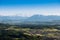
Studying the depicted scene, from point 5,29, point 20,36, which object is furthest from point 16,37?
point 5,29

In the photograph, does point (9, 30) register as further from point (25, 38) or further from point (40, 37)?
point (40, 37)

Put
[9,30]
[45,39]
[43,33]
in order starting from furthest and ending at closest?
1. [9,30]
2. [43,33]
3. [45,39]

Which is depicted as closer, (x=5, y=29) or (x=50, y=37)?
(x=50, y=37)

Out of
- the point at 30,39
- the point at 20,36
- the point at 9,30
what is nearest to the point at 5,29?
the point at 9,30

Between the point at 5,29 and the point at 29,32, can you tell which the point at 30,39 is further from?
the point at 5,29

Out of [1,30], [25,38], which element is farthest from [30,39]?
[1,30]

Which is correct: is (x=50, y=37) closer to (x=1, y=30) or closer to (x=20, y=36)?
(x=20, y=36)

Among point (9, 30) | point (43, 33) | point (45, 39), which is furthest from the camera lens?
point (9, 30)

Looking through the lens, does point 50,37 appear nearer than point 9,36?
Yes
